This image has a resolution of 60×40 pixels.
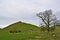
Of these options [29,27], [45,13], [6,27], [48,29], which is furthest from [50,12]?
[6,27]

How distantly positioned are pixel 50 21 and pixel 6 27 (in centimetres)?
2840

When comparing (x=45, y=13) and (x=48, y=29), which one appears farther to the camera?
(x=45, y=13)

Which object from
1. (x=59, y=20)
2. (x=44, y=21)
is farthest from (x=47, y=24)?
(x=59, y=20)

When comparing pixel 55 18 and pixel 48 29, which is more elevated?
pixel 55 18

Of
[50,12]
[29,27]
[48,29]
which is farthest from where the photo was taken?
[29,27]

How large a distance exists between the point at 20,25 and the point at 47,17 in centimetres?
2320

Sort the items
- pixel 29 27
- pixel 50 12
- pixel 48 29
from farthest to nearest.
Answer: pixel 29 27, pixel 50 12, pixel 48 29

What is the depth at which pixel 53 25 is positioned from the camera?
238ft

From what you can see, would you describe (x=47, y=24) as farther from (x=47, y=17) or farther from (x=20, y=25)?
(x=20, y=25)

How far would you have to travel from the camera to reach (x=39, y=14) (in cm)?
7544

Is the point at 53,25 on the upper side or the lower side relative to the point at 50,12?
lower

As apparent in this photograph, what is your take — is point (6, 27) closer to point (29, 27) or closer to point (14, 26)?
point (14, 26)

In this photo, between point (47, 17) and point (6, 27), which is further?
point (6, 27)

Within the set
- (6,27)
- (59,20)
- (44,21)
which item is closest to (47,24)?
(44,21)
